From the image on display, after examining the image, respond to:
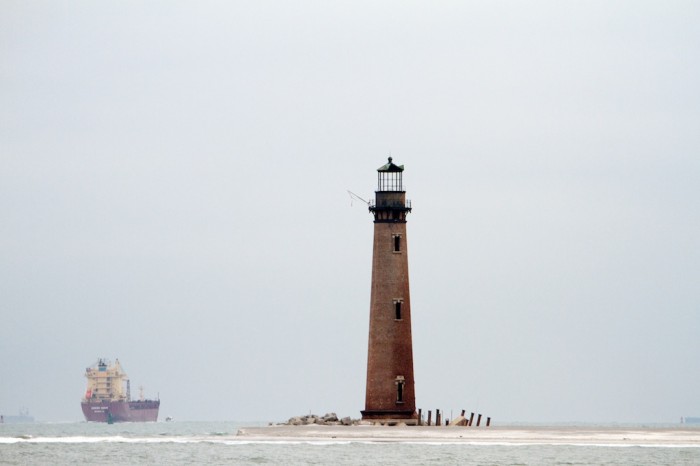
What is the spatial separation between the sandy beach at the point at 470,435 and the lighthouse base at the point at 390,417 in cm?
118

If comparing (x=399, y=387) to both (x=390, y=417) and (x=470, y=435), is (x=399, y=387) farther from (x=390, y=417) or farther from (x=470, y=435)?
(x=470, y=435)

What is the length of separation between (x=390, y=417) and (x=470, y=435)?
448 cm

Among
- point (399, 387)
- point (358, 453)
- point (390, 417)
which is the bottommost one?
point (358, 453)

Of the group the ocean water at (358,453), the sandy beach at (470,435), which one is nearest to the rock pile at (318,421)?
the sandy beach at (470,435)

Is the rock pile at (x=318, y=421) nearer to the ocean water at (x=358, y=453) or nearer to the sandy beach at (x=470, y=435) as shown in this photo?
the sandy beach at (x=470, y=435)

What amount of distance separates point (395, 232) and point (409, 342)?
5886mm

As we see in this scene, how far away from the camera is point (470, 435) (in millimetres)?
76688

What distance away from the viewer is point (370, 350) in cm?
7812

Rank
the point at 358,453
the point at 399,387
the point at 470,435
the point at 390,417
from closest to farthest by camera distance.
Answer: the point at 358,453
the point at 470,435
the point at 399,387
the point at 390,417

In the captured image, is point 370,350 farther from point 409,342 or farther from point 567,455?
point 567,455

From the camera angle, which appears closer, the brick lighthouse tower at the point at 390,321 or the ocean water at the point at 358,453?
the ocean water at the point at 358,453

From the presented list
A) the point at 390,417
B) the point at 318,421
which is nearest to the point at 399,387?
the point at 390,417

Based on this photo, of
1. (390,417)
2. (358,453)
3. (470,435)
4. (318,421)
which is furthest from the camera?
(318,421)

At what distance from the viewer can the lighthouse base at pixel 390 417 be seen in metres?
78.1
